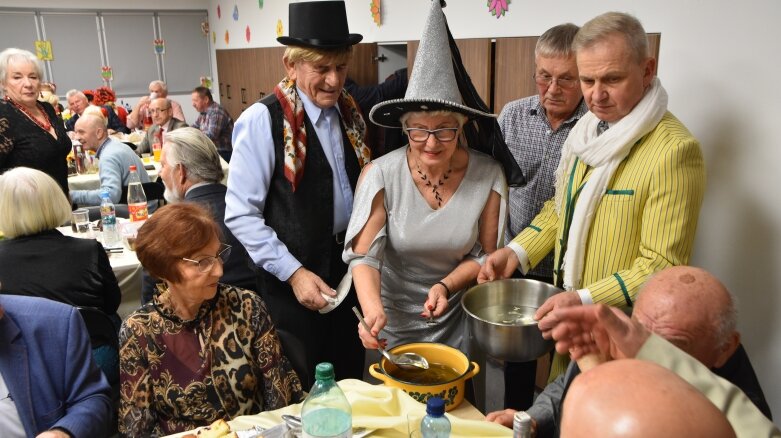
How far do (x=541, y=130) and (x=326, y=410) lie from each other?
157 centimetres

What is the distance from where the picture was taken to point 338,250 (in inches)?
92.1

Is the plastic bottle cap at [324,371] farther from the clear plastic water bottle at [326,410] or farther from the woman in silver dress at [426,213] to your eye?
the woman in silver dress at [426,213]

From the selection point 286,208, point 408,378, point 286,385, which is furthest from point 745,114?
point 286,385

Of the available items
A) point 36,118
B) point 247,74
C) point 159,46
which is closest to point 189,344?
point 36,118

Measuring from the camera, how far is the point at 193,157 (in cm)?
275

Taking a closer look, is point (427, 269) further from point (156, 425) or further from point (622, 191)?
point (156, 425)

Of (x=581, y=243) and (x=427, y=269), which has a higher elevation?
(x=581, y=243)

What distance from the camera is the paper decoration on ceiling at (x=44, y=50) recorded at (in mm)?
9922

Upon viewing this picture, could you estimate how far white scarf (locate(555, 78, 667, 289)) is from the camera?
1701 mm

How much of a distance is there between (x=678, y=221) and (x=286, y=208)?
134 cm

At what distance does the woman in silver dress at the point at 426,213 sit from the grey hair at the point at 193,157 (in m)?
1.05

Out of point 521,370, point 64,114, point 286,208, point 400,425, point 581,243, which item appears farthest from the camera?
point 64,114

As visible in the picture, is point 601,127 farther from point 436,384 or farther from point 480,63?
point 480,63

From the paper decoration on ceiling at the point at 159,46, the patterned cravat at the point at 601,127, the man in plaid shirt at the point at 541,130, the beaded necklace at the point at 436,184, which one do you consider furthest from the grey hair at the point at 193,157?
the paper decoration on ceiling at the point at 159,46
